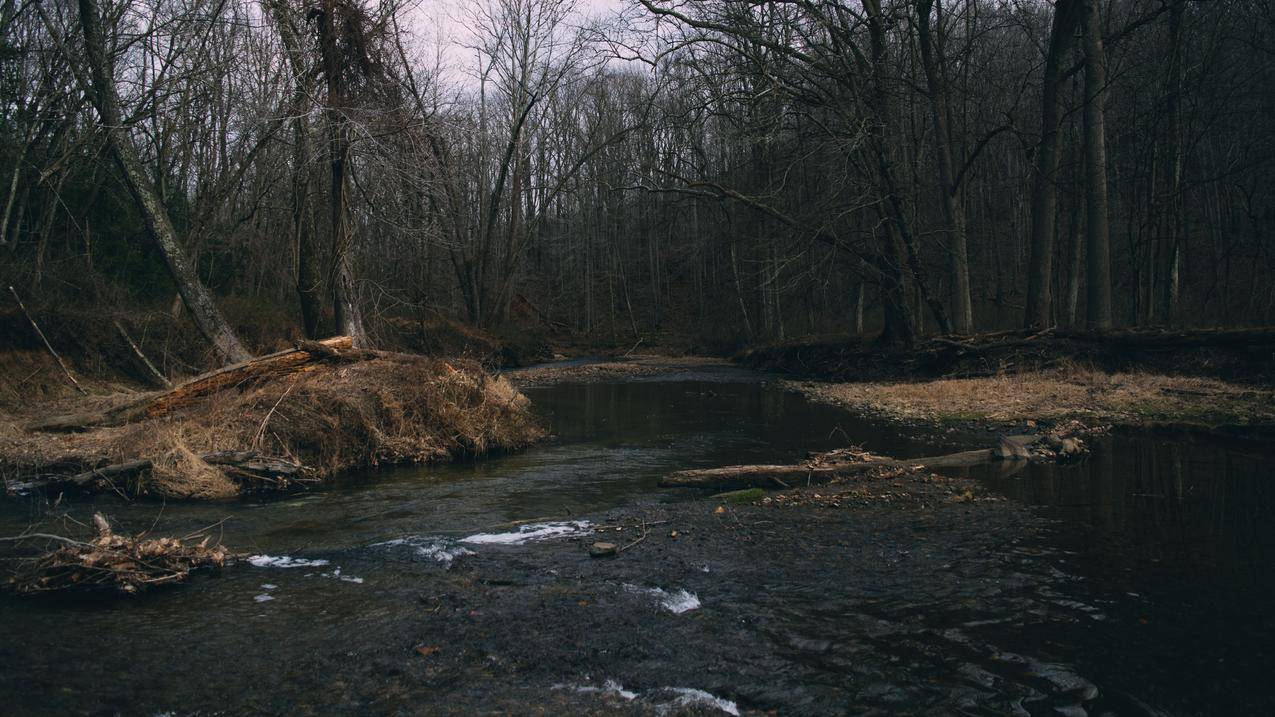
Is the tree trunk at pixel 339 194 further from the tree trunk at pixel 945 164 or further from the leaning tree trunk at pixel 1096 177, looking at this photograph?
the leaning tree trunk at pixel 1096 177

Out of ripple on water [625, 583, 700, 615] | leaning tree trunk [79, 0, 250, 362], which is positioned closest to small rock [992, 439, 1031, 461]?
ripple on water [625, 583, 700, 615]

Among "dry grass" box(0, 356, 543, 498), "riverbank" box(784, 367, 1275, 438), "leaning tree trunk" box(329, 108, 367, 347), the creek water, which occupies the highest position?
"leaning tree trunk" box(329, 108, 367, 347)

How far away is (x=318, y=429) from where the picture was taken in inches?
428

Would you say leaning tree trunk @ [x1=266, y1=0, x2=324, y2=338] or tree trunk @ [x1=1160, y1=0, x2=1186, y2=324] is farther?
tree trunk @ [x1=1160, y1=0, x2=1186, y2=324]

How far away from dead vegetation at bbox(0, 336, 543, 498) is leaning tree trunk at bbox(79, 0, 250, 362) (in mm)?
2313

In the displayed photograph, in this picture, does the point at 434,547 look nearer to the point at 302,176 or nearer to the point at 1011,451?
the point at 1011,451

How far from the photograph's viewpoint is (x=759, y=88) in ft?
64.8

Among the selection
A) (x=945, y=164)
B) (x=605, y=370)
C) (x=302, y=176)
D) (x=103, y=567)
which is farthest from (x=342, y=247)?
(x=945, y=164)

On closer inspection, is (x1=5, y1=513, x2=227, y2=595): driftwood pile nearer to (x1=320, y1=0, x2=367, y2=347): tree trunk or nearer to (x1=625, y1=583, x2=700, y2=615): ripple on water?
(x1=625, y1=583, x2=700, y2=615): ripple on water

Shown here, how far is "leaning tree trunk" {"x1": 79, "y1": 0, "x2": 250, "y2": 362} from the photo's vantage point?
1410 cm

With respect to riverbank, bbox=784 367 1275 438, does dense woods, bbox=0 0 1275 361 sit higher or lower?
higher

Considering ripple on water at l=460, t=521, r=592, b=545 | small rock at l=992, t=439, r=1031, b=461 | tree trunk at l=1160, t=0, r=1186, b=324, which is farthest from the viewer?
tree trunk at l=1160, t=0, r=1186, b=324

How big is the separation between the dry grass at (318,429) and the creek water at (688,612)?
888 mm

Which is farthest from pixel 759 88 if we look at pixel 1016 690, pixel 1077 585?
pixel 1016 690
